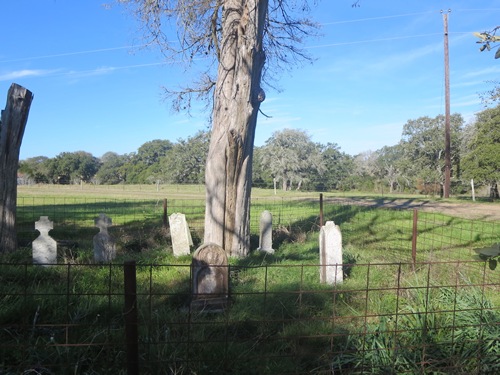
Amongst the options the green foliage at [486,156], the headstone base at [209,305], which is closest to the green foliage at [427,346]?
the headstone base at [209,305]

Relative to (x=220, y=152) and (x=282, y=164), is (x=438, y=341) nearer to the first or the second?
(x=220, y=152)

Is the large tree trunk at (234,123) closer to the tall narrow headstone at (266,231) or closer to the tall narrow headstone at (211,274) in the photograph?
the tall narrow headstone at (266,231)

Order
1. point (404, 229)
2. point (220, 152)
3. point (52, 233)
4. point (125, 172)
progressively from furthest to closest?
point (125, 172) < point (404, 229) < point (52, 233) < point (220, 152)

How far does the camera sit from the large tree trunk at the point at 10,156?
7824 mm

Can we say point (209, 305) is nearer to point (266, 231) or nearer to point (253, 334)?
point (253, 334)

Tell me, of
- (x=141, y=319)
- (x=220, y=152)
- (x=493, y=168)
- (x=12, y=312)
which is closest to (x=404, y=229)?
(x=220, y=152)

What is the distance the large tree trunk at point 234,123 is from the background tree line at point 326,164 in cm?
2587

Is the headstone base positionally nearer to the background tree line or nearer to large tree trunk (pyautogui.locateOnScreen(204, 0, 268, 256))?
large tree trunk (pyautogui.locateOnScreen(204, 0, 268, 256))

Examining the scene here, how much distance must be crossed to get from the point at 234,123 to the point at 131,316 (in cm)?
588

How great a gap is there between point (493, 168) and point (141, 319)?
1208 inches

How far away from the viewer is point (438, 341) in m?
3.77

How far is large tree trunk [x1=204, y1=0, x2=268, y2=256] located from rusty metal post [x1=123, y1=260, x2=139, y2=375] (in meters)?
5.36

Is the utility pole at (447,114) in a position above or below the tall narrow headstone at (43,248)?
above

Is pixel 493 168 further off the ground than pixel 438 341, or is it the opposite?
pixel 493 168
